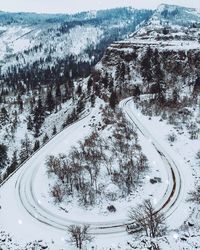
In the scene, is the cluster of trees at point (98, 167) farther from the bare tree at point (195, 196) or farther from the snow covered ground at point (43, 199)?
the bare tree at point (195, 196)

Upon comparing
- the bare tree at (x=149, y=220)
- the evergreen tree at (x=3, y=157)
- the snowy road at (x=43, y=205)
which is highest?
the bare tree at (x=149, y=220)

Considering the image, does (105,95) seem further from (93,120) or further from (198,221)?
(198,221)

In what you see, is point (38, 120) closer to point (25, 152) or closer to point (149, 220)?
point (25, 152)

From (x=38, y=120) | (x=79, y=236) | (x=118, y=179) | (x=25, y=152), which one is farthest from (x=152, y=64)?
(x=79, y=236)

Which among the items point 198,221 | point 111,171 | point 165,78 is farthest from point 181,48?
point 198,221

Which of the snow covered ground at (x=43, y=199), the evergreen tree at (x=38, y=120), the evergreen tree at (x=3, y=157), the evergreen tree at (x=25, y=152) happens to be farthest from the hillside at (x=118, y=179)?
the evergreen tree at (x=38, y=120)

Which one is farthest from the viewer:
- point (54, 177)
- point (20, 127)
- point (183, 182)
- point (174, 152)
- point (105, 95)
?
point (20, 127)
